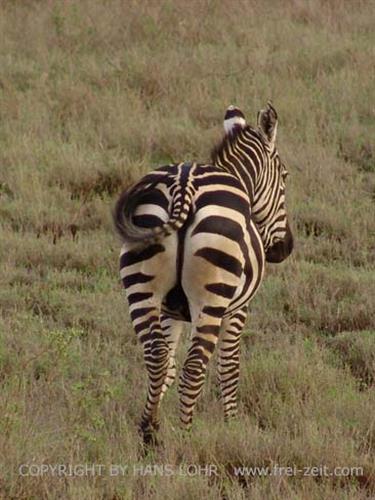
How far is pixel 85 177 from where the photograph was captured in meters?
9.60

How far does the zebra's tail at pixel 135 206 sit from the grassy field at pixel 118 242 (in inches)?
28.3

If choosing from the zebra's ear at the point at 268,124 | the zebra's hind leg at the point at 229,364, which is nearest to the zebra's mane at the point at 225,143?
the zebra's ear at the point at 268,124

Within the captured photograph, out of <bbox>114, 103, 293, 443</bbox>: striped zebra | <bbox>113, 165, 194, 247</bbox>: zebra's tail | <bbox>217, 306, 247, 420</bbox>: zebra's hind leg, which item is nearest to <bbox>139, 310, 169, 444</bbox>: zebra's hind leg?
<bbox>114, 103, 293, 443</bbox>: striped zebra

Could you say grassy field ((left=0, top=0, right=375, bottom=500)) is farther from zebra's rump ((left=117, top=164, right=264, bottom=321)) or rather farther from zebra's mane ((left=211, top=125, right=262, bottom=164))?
zebra's mane ((left=211, top=125, right=262, bottom=164))

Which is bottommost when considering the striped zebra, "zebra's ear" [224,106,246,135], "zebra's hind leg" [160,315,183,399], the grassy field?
the grassy field

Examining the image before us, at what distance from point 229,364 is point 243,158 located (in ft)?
3.51

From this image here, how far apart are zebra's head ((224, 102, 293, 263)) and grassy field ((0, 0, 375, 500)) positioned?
69 cm

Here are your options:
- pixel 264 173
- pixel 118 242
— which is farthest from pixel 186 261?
pixel 118 242

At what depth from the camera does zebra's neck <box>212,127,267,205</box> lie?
236 inches

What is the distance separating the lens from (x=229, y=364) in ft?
19.3

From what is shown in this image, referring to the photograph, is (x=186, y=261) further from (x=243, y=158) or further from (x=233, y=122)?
(x=233, y=122)

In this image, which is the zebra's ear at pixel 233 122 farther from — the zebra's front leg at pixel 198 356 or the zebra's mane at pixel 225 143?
the zebra's front leg at pixel 198 356

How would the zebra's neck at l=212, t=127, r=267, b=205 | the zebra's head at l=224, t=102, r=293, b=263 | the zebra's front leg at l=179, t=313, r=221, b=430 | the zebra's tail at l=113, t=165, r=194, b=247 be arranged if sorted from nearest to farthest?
the zebra's tail at l=113, t=165, r=194, b=247, the zebra's front leg at l=179, t=313, r=221, b=430, the zebra's neck at l=212, t=127, r=267, b=205, the zebra's head at l=224, t=102, r=293, b=263

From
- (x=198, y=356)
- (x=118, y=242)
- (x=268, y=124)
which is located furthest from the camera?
(x=118, y=242)
